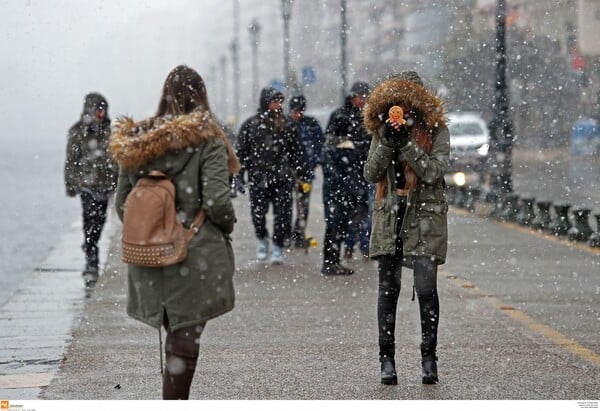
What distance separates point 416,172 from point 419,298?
26.5 inches

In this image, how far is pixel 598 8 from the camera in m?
68.6

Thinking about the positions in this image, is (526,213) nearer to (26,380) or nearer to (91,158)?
(91,158)

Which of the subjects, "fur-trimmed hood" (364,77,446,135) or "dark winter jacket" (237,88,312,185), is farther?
"dark winter jacket" (237,88,312,185)

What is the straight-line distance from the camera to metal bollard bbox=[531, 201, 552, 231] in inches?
704

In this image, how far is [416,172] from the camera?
7.16 metres

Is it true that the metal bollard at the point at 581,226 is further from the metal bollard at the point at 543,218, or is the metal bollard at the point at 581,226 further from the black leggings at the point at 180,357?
the black leggings at the point at 180,357

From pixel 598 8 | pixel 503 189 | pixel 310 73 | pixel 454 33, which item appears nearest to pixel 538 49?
pixel 598 8

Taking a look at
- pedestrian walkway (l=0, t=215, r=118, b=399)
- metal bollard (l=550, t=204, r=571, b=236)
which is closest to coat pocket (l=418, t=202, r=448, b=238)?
pedestrian walkway (l=0, t=215, r=118, b=399)

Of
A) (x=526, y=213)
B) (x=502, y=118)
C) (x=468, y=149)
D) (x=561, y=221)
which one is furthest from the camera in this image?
(x=468, y=149)

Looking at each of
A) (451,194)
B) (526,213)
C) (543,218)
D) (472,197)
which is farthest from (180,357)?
(451,194)

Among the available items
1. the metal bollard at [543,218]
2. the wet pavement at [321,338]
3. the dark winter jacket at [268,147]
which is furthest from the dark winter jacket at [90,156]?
the metal bollard at [543,218]

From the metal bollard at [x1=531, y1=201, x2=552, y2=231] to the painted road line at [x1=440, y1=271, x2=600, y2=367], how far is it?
5518mm

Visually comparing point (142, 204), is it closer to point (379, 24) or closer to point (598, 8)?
point (598, 8)

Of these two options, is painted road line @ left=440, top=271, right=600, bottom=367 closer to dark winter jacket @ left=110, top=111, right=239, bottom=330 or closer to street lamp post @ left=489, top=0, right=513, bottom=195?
dark winter jacket @ left=110, top=111, right=239, bottom=330
